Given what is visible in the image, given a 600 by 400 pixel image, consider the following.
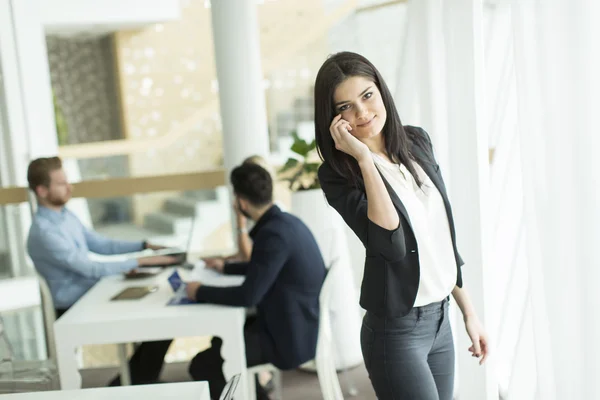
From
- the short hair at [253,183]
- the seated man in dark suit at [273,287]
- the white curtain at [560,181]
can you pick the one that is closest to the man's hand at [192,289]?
the seated man in dark suit at [273,287]

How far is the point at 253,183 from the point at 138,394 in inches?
44.2

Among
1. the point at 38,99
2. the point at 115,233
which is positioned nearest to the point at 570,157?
the point at 115,233

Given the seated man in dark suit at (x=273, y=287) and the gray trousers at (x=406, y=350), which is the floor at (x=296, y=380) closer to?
the seated man in dark suit at (x=273, y=287)

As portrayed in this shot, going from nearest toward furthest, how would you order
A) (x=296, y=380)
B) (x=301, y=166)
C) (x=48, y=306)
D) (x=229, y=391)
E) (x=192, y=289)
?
(x=229, y=391)
(x=192, y=289)
(x=48, y=306)
(x=296, y=380)
(x=301, y=166)

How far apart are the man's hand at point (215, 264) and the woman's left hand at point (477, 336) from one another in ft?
4.58

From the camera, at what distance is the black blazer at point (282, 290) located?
8.09 feet

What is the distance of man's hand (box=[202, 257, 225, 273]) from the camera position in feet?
9.68

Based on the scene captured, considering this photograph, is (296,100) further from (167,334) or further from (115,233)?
(167,334)

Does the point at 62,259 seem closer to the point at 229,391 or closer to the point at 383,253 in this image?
the point at 229,391

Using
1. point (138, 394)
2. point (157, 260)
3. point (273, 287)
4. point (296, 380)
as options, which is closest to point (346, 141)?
point (138, 394)

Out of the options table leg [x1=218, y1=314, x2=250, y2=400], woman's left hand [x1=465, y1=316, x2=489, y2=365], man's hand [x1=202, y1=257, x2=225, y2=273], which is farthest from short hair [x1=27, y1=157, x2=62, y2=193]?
woman's left hand [x1=465, y1=316, x2=489, y2=365]

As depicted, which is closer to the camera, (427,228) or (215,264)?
(427,228)

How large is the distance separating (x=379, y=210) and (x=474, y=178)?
101 cm

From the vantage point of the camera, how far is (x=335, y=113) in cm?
166
